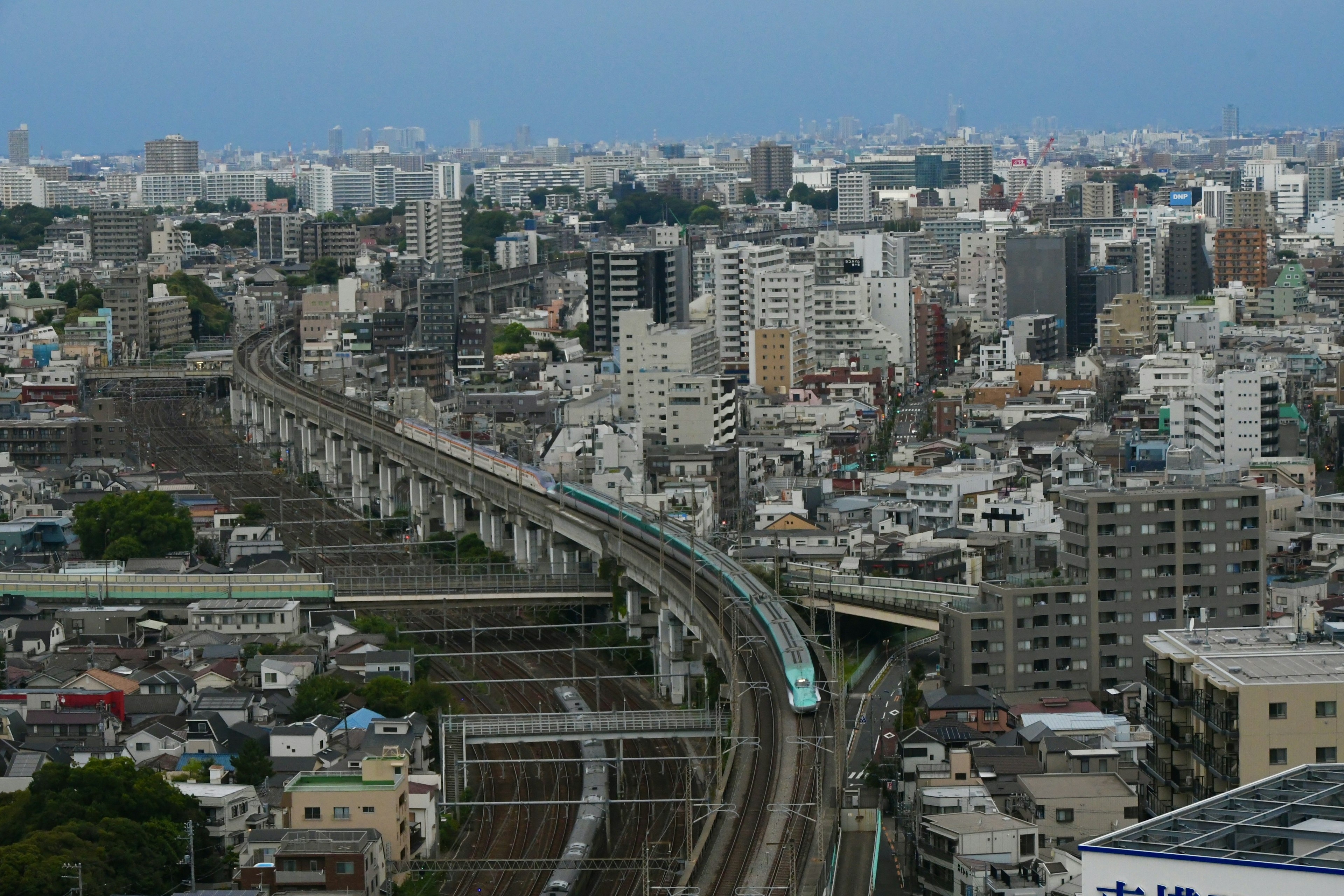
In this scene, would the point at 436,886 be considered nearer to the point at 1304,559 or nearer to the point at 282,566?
the point at 282,566

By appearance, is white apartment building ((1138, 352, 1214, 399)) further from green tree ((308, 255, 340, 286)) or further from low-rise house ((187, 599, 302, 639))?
green tree ((308, 255, 340, 286))

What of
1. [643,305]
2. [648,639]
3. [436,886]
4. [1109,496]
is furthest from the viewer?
[643,305]

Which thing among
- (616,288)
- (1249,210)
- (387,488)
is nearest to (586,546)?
(387,488)

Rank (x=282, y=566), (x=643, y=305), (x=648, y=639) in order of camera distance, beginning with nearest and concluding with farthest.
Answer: (x=648, y=639) → (x=282, y=566) → (x=643, y=305)

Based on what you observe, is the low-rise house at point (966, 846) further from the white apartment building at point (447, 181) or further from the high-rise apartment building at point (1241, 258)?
the white apartment building at point (447, 181)

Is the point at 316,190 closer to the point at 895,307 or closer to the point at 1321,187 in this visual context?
the point at 1321,187

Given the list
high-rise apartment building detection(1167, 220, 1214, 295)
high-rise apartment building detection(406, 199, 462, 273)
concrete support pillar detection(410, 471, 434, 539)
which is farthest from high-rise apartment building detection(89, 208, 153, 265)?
concrete support pillar detection(410, 471, 434, 539)

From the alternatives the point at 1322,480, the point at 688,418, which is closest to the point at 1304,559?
the point at 1322,480
